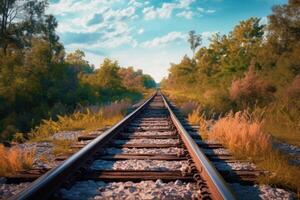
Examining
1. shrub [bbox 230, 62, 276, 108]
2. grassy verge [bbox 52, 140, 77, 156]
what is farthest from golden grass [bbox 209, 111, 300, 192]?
shrub [bbox 230, 62, 276, 108]

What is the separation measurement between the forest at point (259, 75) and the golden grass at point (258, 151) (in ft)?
6.22

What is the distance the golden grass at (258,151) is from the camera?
389 centimetres

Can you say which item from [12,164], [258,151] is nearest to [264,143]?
[258,151]

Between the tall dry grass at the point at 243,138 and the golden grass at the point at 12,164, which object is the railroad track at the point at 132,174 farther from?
the tall dry grass at the point at 243,138

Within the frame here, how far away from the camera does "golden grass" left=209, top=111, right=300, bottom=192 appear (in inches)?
153

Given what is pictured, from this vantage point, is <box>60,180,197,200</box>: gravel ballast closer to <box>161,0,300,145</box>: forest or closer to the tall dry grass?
the tall dry grass

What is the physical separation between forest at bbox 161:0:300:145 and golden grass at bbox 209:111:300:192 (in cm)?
190

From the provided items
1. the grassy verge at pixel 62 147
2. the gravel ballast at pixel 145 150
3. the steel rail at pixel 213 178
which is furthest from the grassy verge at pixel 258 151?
the grassy verge at pixel 62 147

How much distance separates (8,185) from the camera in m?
3.77

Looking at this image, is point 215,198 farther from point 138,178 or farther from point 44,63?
point 44,63

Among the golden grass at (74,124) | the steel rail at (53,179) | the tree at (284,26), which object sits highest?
the tree at (284,26)

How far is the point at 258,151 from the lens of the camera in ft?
18.7

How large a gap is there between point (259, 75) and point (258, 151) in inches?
490

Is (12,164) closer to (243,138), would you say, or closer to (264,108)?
(243,138)
